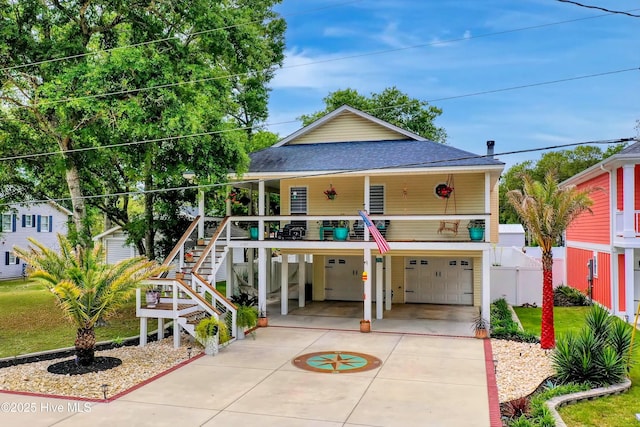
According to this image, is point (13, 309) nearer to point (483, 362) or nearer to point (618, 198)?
point (483, 362)

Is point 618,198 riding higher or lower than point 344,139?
lower

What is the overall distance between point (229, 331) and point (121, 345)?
9.08 ft

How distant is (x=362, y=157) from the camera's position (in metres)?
17.2

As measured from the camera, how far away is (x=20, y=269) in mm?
35219

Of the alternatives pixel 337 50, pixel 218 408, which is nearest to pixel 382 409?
pixel 218 408

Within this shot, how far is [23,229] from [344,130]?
1034 inches

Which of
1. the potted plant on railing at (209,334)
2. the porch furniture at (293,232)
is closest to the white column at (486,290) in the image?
the porch furniture at (293,232)

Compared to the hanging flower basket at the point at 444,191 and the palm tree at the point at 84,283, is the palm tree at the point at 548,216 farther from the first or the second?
the palm tree at the point at 84,283

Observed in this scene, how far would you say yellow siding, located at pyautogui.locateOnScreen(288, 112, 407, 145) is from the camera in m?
19.7

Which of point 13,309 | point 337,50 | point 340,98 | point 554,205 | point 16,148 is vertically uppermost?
point 340,98

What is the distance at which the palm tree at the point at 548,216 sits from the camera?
482 inches

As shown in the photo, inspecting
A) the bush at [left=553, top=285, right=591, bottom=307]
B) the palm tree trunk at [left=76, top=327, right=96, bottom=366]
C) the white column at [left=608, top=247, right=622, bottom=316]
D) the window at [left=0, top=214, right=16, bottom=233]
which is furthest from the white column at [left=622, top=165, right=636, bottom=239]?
the window at [left=0, top=214, right=16, bottom=233]

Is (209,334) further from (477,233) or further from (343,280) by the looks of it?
(343,280)

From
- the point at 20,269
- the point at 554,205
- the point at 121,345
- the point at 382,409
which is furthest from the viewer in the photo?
Answer: the point at 20,269
